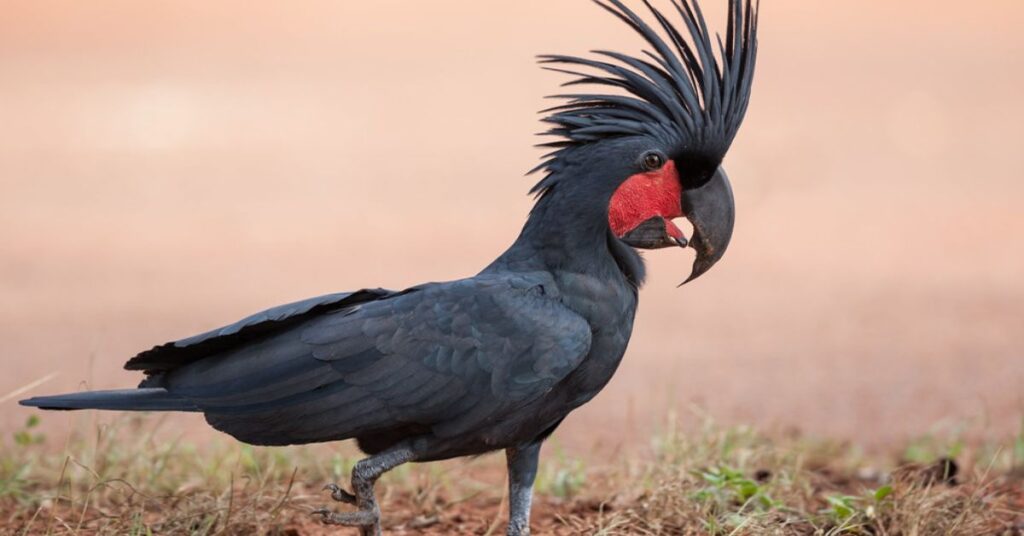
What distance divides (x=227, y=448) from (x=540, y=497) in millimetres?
1782

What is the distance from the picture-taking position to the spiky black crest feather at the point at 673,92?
15.2 ft

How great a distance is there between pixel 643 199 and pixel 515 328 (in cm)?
68

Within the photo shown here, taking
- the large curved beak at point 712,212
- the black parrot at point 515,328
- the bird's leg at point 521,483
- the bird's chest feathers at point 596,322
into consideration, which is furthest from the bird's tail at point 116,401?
the large curved beak at point 712,212

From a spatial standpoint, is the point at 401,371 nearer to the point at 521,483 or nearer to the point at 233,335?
the point at 233,335

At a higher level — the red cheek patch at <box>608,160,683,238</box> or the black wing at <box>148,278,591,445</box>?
the red cheek patch at <box>608,160,683,238</box>

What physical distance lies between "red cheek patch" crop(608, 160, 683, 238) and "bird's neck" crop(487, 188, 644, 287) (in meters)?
0.05

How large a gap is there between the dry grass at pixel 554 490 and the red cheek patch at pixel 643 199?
118 centimetres

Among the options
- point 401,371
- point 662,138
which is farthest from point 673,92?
point 401,371

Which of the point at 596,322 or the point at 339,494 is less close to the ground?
the point at 596,322

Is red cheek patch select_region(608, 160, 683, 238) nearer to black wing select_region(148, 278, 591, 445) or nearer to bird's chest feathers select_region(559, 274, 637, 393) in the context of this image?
bird's chest feathers select_region(559, 274, 637, 393)

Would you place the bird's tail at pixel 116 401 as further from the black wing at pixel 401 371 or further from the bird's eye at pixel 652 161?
the bird's eye at pixel 652 161

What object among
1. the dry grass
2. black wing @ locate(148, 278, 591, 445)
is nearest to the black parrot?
black wing @ locate(148, 278, 591, 445)

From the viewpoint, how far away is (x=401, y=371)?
423 cm

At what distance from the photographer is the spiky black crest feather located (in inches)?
182
